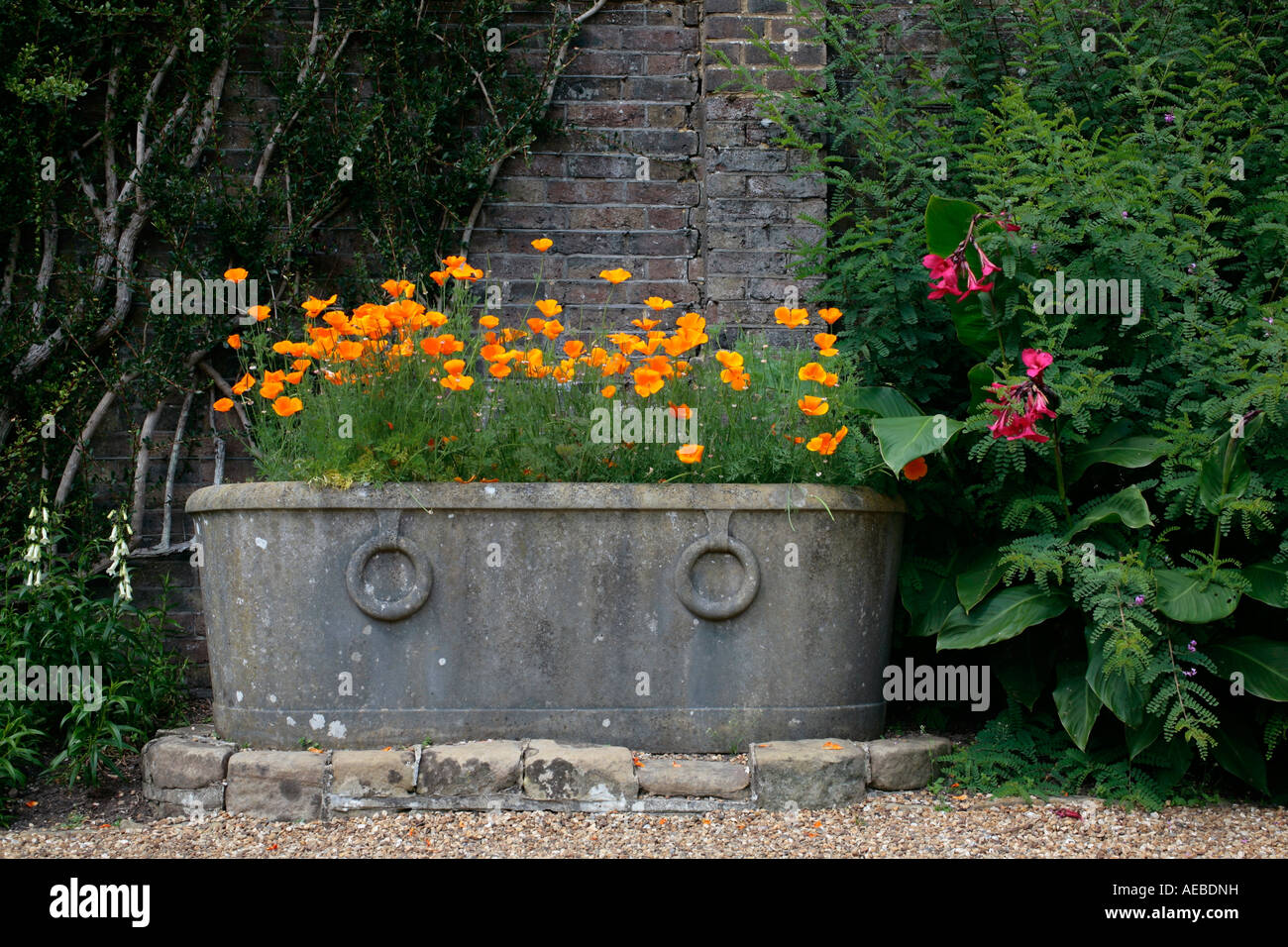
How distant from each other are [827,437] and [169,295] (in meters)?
2.47

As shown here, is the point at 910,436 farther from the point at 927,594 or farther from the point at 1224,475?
the point at 1224,475

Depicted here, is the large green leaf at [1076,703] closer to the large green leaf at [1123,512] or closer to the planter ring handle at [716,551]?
the large green leaf at [1123,512]

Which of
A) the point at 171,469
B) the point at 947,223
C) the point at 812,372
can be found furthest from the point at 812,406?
the point at 171,469

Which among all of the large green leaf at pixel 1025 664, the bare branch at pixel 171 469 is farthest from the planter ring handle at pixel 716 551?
the bare branch at pixel 171 469

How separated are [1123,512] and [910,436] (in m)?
0.57

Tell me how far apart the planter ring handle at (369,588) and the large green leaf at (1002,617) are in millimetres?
1337

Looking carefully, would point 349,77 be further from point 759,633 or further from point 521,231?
point 759,633

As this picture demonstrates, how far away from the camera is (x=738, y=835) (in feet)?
7.76

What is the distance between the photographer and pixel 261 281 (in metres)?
3.70

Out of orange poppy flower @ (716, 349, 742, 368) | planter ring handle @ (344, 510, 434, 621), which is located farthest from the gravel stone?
planter ring handle @ (344, 510, 434, 621)

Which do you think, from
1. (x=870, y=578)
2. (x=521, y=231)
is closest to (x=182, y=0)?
(x=521, y=231)

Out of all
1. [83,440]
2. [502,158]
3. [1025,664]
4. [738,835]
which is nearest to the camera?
[738,835]

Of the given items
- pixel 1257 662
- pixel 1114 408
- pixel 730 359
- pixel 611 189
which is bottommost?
pixel 1257 662

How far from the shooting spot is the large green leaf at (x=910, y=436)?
251 centimetres
